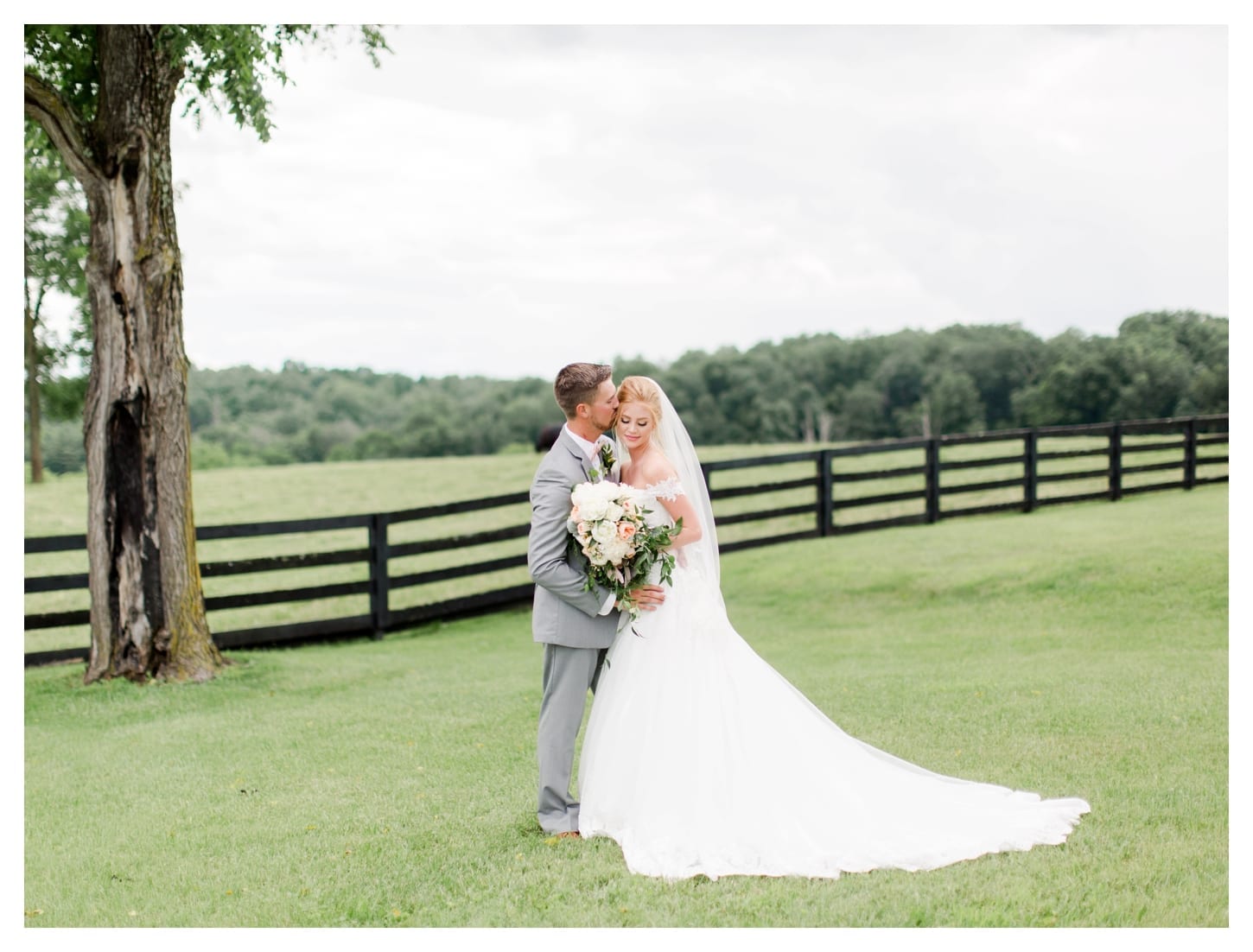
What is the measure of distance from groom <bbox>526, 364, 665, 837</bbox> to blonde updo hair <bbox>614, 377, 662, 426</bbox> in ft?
0.15

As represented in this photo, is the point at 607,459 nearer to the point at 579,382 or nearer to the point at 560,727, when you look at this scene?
the point at 579,382

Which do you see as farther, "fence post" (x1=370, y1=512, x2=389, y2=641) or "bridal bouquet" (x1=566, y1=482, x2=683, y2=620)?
"fence post" (x1=370, y1=512, x2=389, y2=641)

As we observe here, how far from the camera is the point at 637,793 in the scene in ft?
13.6

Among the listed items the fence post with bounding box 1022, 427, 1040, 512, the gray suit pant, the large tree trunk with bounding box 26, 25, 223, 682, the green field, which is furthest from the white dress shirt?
the fence post with bounding box 1022, 427, 1040, 512

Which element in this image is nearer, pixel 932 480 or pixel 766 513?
pixel 766 513

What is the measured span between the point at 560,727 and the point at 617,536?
2.87ft

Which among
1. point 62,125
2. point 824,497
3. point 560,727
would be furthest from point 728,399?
point 560,727

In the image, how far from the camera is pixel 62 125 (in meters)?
7.70

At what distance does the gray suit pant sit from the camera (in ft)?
14.2

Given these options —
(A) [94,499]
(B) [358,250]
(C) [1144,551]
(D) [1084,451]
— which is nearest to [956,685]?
(C) [1144,551]

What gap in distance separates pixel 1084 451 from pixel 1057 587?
6.96 metres

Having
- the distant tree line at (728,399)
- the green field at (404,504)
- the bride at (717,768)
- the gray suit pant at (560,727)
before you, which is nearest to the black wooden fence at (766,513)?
the green field at (404,504)

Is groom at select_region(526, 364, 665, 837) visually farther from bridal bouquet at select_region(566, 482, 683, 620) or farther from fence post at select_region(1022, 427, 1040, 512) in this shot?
fence post at select_region(1022, 427, 1040, 512)

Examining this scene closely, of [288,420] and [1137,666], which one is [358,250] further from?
[1137,666]
